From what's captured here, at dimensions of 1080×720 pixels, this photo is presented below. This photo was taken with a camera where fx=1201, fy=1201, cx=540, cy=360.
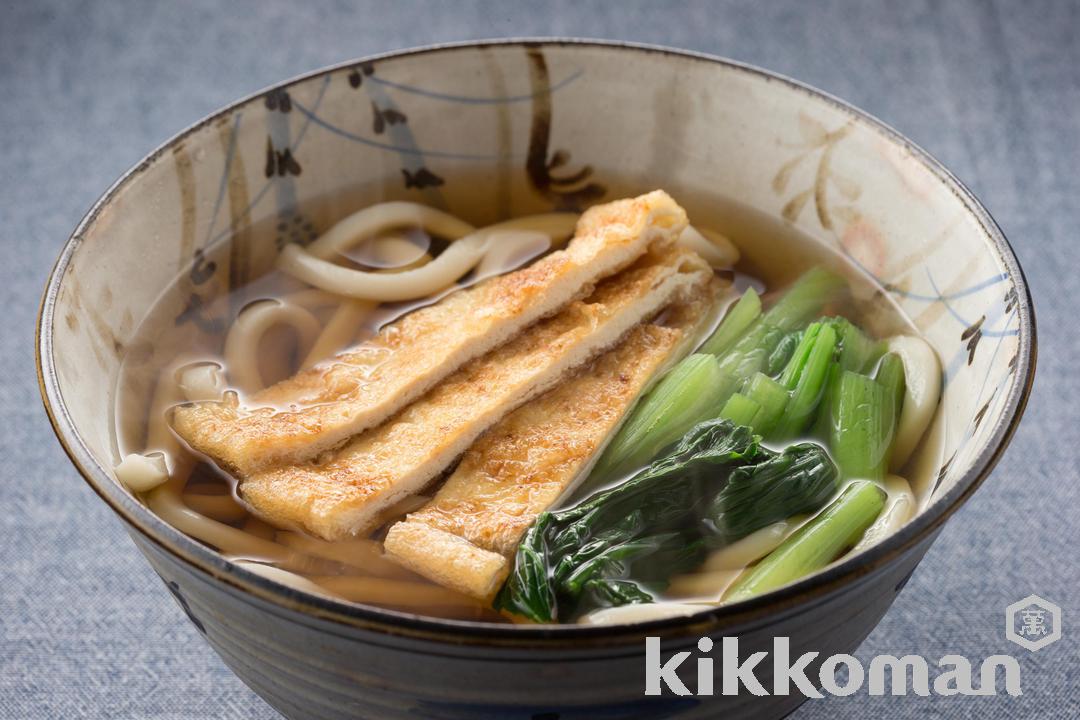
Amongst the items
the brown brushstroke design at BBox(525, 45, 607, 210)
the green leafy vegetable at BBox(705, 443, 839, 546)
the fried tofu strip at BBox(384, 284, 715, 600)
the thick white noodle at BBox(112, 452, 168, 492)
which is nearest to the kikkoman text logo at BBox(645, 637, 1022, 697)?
the green leafy vegetable at BBox(705, 443, 839, 546)

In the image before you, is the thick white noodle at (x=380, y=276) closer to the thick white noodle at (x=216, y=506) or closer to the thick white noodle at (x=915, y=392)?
the thick white noodle at (x=216, y=506)

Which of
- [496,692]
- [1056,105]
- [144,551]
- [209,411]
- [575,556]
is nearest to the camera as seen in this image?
[496,692]

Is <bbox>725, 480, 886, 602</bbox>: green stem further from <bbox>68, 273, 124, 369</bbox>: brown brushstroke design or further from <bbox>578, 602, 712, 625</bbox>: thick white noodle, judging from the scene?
<bbox>68, 273, 124, 369</bbox>: brown brushstroke design

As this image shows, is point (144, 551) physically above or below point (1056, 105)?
below

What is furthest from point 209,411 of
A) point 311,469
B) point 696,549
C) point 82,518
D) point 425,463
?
point 696,549

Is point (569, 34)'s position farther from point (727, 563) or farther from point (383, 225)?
point (727, 563)

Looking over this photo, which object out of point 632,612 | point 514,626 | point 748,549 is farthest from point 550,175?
point 514,626

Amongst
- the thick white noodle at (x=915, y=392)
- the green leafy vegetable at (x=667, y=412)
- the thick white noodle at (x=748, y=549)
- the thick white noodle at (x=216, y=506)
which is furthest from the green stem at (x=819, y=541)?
the thick white noodle at (x=216, y=506)

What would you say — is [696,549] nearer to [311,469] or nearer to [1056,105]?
[311,469]
